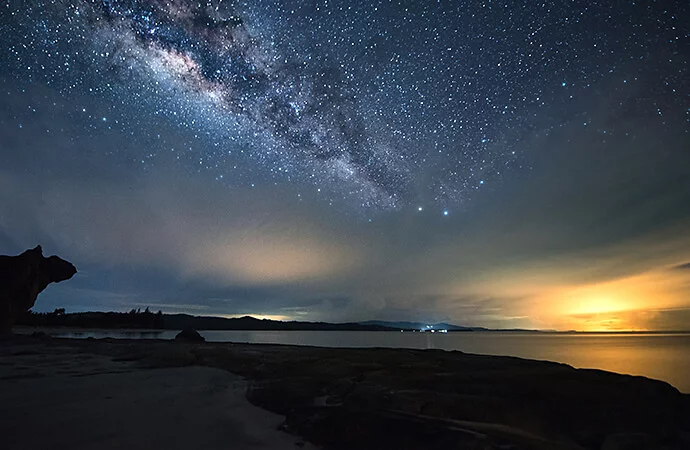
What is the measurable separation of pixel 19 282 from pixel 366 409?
3858 centimetres

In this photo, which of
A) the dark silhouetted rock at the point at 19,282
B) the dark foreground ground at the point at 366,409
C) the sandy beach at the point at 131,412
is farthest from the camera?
the dark silhouetted rock at the point at 19,282

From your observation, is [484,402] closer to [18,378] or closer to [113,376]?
[113,376]

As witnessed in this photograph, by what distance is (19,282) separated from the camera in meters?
31.3

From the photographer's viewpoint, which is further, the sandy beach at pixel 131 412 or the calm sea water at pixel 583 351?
the calm sea water at pixel 583 351

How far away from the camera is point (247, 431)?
5215 millimetres

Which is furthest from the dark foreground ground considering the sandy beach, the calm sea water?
the calm sea water

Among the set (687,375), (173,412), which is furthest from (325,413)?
(687,375)

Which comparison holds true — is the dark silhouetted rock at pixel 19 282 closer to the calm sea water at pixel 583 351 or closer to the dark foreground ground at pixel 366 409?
the calm sea water at pixel 583 351

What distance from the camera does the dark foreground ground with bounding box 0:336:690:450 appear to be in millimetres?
4777

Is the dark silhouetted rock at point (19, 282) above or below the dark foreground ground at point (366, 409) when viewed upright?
above

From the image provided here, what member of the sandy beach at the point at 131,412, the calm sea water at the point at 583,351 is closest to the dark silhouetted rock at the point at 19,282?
the calm sea water at the point at 583,351

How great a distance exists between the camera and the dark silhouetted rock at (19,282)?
30641 millimetres

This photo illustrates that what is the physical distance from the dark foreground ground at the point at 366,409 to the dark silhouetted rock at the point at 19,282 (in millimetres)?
29228

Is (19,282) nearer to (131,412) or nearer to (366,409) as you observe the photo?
(131,412)
